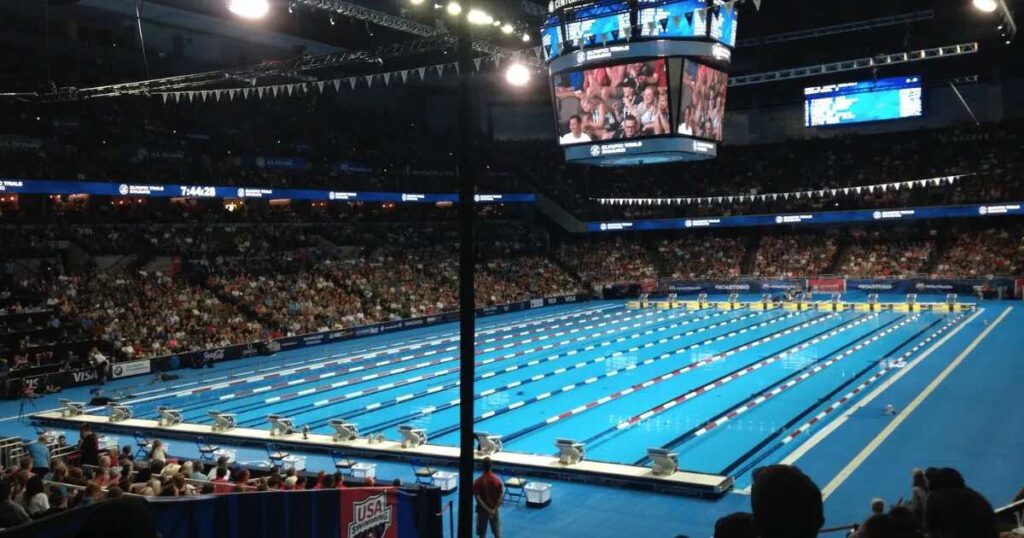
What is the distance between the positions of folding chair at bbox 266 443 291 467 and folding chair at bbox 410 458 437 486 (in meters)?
2.10

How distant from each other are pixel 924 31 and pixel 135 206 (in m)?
35.9

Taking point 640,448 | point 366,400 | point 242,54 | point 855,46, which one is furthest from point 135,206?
point 855,46

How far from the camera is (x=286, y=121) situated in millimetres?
42625

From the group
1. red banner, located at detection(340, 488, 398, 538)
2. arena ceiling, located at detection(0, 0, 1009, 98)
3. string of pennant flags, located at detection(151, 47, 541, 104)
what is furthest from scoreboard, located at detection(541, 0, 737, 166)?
red banner, located at detection(340, 488, 398, 538)

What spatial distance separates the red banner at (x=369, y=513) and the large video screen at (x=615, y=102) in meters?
14.6

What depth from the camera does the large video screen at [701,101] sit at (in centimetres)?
2025

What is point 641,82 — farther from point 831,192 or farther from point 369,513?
point 831,192

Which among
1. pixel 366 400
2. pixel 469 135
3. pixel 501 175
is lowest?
pixel 366 400

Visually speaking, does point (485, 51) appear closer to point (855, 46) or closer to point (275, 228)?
point (275, 228)

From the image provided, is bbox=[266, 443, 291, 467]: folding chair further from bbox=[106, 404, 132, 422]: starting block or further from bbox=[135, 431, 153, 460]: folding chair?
bbox=[106, 404, 132, 422]: starting block

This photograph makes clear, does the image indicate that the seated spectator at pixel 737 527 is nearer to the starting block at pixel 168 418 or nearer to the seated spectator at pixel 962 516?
the seated spectator at pixel 962 516

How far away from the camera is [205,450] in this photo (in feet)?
46.5

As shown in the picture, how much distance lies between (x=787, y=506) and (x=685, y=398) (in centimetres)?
1711

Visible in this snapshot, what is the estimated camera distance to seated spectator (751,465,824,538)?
2.13m
